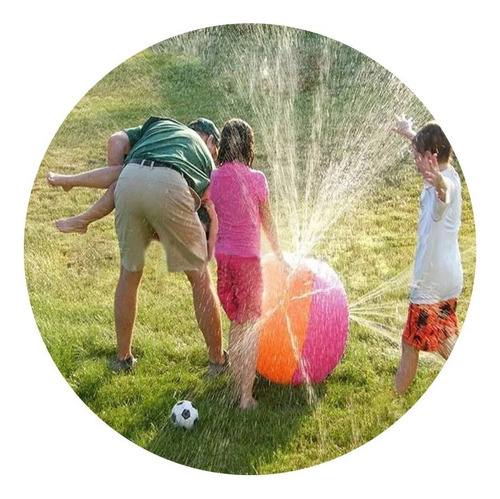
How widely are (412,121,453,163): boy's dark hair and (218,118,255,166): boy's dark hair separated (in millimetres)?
780

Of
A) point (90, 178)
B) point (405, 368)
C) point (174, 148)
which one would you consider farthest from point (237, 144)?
point (405, 368)

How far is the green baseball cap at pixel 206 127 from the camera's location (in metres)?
5.02

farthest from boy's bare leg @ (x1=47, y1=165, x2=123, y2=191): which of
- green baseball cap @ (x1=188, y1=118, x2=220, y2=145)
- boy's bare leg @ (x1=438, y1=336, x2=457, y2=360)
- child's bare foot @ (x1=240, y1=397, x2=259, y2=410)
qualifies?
boy's bare leg @ (x1=438, y1=336, x2=457, y2=360)

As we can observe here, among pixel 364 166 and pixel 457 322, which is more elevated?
pixel 364 166

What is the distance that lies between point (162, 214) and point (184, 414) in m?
0.91

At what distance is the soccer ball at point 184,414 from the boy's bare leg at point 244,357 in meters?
0.22

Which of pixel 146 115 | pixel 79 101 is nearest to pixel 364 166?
pixel 146 115

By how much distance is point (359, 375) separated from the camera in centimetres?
512

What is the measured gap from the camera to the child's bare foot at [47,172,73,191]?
5168mm

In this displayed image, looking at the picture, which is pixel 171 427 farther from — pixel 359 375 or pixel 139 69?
pixel 139 69

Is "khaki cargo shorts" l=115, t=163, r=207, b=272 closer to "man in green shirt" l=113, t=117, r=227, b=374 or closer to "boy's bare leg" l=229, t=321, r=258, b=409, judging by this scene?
"man in green shirt" l=113, t=117, r=227, b=374

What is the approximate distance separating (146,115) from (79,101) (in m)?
0.36

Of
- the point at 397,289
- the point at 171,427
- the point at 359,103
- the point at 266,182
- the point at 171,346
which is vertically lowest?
the point at 171,427

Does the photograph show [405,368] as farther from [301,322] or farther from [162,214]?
[162,214]
